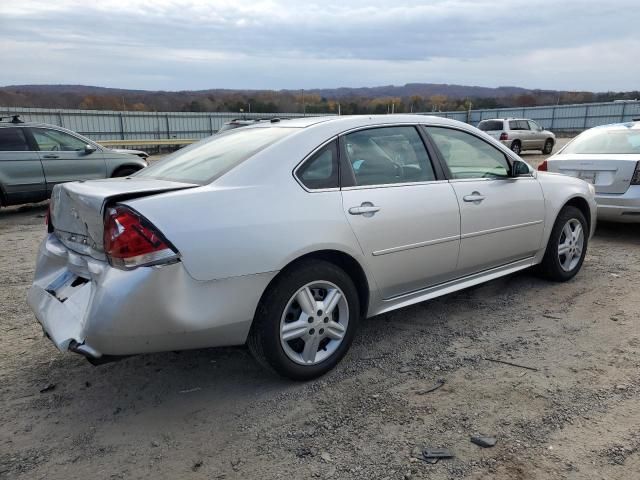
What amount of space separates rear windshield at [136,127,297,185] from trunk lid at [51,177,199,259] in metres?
0.16

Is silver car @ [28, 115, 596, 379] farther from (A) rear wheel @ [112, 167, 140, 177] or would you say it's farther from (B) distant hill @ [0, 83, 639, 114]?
(B) distant hill @ [0, 83, 639, 114]

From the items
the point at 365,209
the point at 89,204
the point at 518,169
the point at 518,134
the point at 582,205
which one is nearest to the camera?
the point at 89,204

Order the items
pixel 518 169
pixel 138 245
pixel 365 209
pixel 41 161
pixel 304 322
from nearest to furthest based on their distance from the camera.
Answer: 1. pixel 138 245
2. pixel 304 322
3. pixel 365 209
4. pixel 518 169
5. pixel 41 161

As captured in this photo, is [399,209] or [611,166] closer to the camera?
[399,209]

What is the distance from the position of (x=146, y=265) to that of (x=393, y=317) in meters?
2.30

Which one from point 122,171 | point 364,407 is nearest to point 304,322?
point 364,407

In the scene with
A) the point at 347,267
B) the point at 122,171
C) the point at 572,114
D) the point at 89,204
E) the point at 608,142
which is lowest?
the point at 122,171

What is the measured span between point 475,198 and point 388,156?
84 centimetres

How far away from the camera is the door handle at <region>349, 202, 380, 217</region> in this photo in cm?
323

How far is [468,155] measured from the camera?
423cm

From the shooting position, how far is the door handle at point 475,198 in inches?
154

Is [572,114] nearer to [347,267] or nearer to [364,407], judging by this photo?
[347,267]

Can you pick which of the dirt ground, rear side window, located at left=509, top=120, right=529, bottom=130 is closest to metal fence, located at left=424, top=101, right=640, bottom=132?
rear side window, located at left=509, top=120, right=529, bottom=130

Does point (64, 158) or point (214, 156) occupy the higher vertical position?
point (214, 156)
